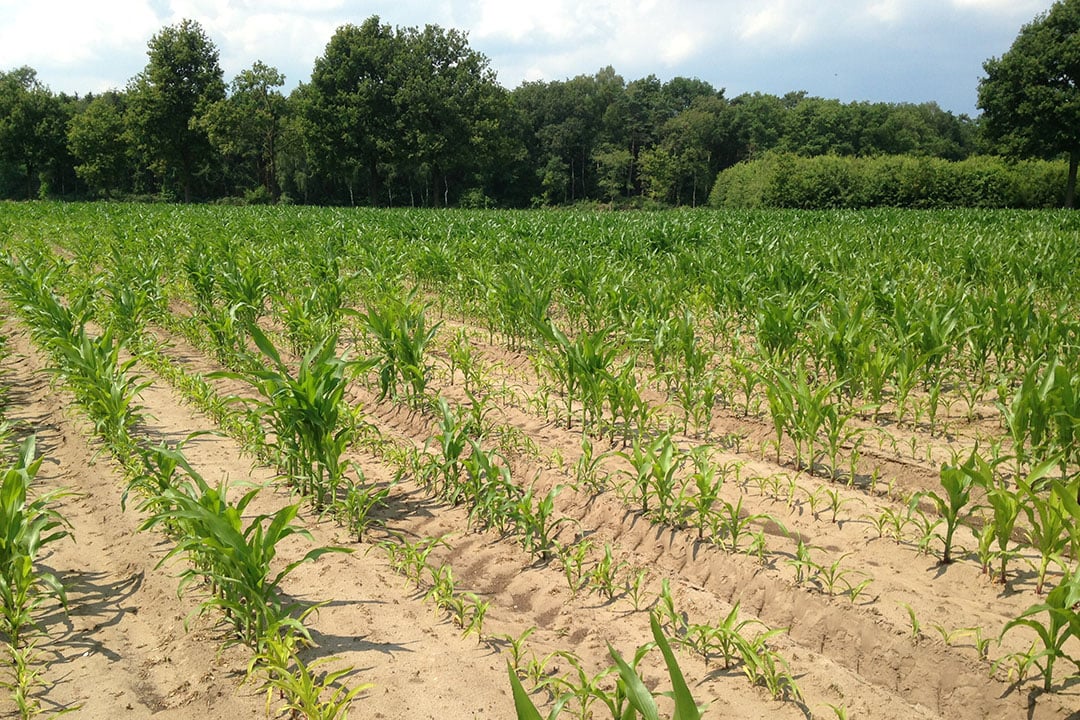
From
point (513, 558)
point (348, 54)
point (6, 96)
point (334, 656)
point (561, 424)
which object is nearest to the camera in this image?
point (334, 656)

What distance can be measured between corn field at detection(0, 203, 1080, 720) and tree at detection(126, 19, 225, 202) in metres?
55.6

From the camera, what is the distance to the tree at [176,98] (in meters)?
54.3

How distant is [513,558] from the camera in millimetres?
3613

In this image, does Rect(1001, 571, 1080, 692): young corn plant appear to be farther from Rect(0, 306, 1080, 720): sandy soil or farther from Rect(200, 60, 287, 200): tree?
Rect(200, 60, 287, 200): tree

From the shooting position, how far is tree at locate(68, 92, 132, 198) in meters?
57.8

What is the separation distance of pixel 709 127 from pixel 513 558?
7838cm

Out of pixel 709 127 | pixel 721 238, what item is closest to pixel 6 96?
pixel 709 127

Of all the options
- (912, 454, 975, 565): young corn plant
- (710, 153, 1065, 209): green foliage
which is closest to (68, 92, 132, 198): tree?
(710, 153, 1065, 209): green foliage

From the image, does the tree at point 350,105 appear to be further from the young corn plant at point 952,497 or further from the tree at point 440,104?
the young corn plant at point 952,497

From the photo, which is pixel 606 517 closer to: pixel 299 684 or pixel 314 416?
pixel 314 416

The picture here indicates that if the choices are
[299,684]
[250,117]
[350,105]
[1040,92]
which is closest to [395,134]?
[350,105]

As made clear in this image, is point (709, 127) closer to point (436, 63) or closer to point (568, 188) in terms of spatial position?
point (568, 188)

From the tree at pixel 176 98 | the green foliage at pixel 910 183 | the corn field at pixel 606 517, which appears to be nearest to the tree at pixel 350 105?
the tree at pixel 176 98

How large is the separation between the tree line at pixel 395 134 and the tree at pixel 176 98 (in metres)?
0.11
